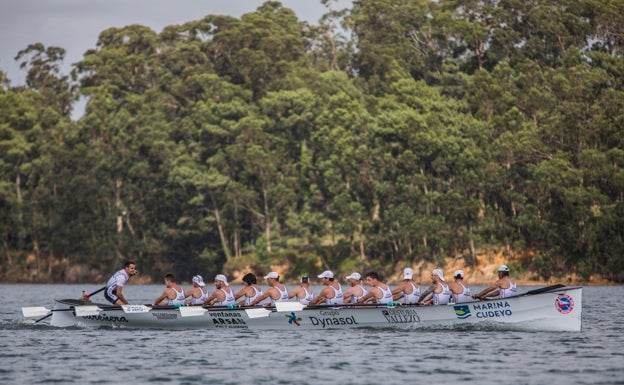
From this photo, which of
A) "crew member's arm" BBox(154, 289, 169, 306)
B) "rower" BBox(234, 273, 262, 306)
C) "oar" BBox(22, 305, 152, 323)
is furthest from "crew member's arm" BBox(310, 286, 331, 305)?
"oar" BBox(22, 305, 152, 323)

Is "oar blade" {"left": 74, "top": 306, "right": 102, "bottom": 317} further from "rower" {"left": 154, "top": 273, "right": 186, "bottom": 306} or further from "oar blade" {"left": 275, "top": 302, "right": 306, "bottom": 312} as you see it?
"oar blade" {"left": 275, "top": 302, "right": 306, "bottom": 312}

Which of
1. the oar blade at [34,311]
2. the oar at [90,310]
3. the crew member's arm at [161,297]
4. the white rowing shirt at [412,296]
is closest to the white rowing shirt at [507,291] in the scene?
the white rowing shirt at [412,296]

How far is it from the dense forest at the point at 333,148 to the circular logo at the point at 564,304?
50318 millimetres

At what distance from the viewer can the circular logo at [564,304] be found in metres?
31.6

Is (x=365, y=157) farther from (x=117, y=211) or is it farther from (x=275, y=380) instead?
(x=275, y=380)

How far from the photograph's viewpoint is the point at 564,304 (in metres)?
31.7

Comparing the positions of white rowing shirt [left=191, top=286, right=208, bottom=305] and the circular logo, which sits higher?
Result: white rowing shirt [left=191, top=286, right=208, bottom=305]

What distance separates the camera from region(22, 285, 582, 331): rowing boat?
31.8 m

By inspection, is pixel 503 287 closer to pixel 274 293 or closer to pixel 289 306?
pixel 289 306

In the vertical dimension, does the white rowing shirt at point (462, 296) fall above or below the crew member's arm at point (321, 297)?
below

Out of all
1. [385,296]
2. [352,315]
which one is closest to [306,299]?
[352,315]

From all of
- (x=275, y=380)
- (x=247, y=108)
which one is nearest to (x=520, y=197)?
(x=247, y=108)

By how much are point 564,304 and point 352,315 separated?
6035 millimetres

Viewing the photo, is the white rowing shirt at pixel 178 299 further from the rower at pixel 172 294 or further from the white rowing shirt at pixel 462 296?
the white rowing shirt at pixel 462 296
